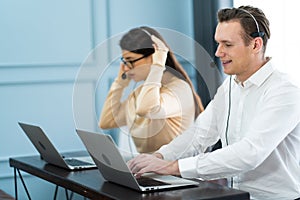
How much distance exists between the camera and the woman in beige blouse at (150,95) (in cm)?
189

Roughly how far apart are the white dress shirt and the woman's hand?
0.90 ft

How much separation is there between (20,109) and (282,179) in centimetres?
192

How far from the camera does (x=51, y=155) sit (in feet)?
7.87

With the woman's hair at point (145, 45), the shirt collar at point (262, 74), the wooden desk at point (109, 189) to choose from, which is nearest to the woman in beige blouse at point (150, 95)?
the woman's hair at point (145, 45)

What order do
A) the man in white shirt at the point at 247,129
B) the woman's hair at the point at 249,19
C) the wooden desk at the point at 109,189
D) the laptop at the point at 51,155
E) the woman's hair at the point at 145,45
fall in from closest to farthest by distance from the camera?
the wooden desk at the point at 109,189 → the woman's hair at the point at 145,45 → the man in white shirt at the point at 247,129 → the woman's hair at the point at 249,19 → the laptop at the point at 51,155

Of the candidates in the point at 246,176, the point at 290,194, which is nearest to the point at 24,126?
the point at 246,176

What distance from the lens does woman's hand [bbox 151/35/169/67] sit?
1896 millimetres

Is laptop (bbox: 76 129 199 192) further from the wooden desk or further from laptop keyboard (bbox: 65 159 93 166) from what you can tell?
laptop keyboard (bbox: 65 159 93 166)

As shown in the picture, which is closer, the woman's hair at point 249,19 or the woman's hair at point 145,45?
the woman's hair at point 145,45

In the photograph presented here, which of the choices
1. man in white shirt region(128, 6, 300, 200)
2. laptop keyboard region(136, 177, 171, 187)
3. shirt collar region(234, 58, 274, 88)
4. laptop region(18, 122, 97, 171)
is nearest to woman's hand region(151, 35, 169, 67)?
man in white shirt region(128, 6, 300, 200)

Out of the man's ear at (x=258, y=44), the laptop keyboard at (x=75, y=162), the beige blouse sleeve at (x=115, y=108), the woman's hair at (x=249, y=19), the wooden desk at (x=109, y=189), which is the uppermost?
the woman's hair at (x=249, y=19)

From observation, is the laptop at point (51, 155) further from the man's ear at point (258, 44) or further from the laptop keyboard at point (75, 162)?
the man's ear at point (258, 44)

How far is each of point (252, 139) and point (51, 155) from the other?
0.83m

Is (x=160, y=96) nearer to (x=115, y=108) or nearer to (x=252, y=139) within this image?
(x=115, y=108)
